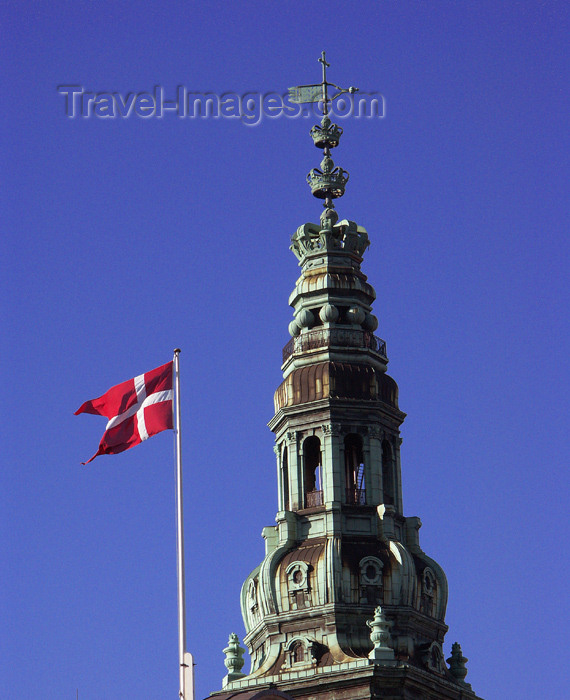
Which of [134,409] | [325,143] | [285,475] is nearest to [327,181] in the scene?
[325,143]

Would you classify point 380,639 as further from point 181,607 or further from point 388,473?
point 181,607

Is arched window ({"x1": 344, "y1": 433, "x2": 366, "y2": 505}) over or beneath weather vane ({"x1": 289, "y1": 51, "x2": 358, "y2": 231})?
beneath

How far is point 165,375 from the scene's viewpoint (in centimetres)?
7712

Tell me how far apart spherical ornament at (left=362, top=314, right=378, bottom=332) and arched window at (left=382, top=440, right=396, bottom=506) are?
760 cm

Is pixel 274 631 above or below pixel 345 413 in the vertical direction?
below

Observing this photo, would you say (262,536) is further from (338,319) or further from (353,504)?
(338,319)

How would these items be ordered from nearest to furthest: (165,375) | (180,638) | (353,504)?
(180,638), (165,375), (353,504)

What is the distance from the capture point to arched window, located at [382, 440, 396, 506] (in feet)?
362

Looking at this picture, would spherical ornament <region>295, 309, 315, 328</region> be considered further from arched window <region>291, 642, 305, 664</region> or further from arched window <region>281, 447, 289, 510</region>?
arched window <region>291, 642, 305, 664</region>

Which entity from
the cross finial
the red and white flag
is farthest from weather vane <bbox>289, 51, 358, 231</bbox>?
the red and white flag

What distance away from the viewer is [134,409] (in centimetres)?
7650

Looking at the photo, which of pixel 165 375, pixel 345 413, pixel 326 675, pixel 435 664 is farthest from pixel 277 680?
pixel 165 375

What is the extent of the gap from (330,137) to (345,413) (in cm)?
2018

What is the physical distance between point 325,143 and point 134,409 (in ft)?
156
